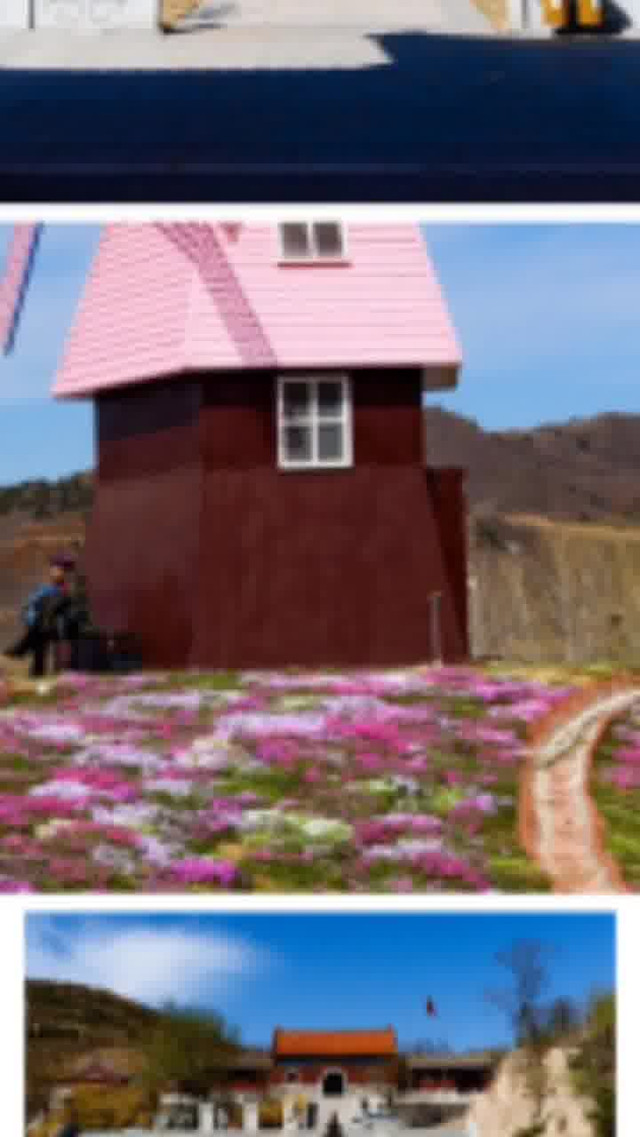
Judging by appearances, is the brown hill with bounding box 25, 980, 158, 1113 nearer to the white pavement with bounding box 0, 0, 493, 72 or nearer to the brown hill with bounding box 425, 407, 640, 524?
the brown hill with bounding box 425, 407, 640, 524

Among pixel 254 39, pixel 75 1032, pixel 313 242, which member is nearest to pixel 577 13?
pixel 254 39

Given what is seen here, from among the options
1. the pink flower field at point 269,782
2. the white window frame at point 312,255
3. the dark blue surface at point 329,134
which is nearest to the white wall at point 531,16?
the dark blue surface at point 329,134

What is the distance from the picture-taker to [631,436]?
11.6 m

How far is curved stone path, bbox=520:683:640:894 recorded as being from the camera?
10609 mm

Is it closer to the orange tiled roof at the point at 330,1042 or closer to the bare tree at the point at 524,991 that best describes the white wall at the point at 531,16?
the bare tree at the point at 524,991

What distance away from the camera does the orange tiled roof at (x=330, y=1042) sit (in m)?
9.99

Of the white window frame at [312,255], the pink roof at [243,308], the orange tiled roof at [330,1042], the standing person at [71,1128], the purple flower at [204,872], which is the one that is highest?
the white window frame at [312,255]

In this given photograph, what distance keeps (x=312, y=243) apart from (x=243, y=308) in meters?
0.41

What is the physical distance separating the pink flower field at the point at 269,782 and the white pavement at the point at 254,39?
273cm

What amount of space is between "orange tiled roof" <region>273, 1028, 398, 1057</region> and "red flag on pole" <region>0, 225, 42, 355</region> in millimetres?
3247

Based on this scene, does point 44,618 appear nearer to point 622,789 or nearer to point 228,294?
point 228,294

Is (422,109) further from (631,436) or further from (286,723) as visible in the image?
(286,723)

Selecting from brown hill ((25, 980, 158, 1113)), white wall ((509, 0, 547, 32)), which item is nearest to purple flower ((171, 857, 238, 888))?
brown hill ((25, 980, 158, 1113))

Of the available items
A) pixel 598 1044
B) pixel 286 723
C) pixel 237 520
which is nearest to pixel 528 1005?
pixel 598 1044
